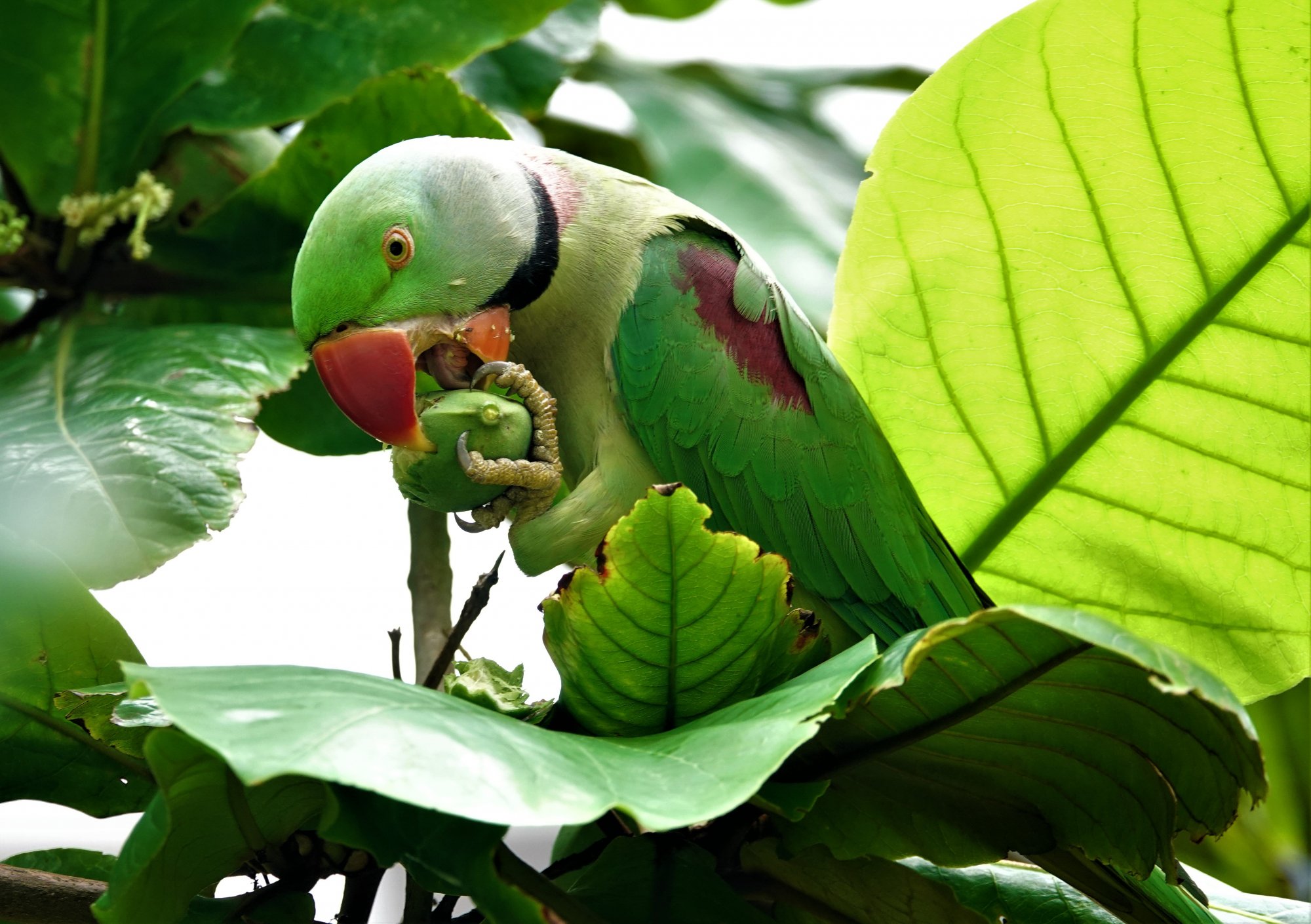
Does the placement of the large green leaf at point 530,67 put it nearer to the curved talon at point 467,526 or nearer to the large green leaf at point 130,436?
the large green leaf at point 130,436

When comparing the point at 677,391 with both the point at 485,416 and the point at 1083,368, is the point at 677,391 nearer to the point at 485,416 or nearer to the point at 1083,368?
the point at 485,416

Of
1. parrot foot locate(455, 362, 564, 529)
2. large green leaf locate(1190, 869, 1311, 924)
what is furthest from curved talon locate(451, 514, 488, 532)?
large green leaf locate(1190, 869, 1311, 924)

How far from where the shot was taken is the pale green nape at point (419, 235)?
3.23 ft

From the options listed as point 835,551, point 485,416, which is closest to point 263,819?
point 485,416

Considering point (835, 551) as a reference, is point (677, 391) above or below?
above

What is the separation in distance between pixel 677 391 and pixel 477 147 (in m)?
0.28

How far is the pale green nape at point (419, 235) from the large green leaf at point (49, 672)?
0.29m

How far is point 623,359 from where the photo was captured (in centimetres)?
108

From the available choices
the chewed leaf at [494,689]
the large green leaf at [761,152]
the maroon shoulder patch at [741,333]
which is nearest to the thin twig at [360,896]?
the chewed leaf at [494,689]

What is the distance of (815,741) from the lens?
0.78m

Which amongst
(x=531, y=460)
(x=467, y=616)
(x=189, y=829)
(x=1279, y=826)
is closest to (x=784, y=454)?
(x=531, y=460)

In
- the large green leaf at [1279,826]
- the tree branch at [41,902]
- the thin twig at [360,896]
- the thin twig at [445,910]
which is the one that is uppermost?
the tree branch at [41,902]

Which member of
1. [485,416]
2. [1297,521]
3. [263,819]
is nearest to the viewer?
[263,819]

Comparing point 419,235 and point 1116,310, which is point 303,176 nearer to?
point 419,235
